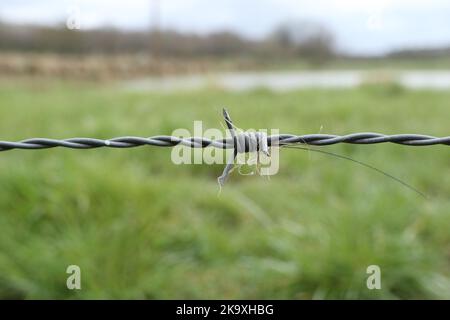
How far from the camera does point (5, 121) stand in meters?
4.42

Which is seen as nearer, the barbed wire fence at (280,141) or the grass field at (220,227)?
the barbed wire fence at (280,141)

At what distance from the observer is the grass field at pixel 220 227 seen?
5.65ft

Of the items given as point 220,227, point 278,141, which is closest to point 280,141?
point 278,141

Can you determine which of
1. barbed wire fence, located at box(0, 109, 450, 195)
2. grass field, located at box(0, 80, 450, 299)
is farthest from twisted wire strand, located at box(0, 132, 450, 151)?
grass field, located at box(0, 80, 450, 299)

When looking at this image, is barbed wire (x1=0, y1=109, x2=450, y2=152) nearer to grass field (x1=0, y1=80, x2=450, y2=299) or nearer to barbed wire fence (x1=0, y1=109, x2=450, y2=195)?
barbed wire fence (x1=0, y1=109, x2=450, y2=195)

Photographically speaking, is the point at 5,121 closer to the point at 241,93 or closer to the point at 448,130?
the point at 241,93

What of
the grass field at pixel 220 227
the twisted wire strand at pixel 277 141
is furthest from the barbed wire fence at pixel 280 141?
the grass field at pixel 220 227

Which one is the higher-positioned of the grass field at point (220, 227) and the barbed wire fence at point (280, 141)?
the barbed wire fence at point (280, 141)

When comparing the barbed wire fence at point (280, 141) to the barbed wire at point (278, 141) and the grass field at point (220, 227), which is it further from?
the grass field at point (220, 227)

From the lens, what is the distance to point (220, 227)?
2197 millimetres

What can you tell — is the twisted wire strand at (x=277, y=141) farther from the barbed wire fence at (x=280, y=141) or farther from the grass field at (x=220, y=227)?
the grass field at (x=220, y=227)

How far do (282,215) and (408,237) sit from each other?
1.87 ft

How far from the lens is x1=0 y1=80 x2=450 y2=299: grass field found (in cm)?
172
